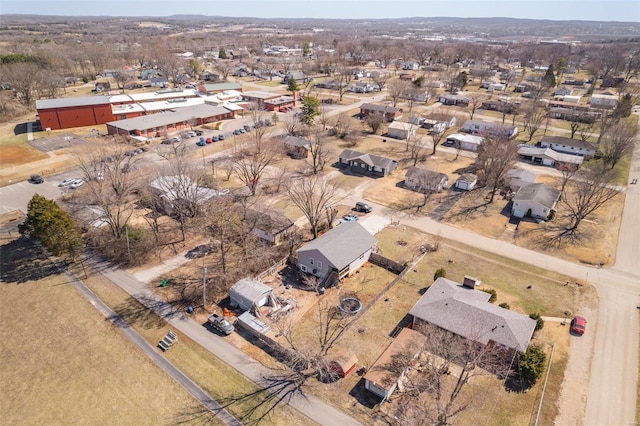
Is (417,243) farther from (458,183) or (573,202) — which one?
(573,202)

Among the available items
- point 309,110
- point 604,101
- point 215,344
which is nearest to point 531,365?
point 215,344

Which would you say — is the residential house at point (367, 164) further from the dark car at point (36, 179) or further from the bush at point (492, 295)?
the dark car at point (36, 179)

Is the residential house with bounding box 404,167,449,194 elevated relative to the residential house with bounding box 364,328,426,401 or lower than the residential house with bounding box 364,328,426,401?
elevated

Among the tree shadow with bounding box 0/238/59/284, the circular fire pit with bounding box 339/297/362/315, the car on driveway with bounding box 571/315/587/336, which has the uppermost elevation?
the tree shadow with bounding box 0/238/59/284

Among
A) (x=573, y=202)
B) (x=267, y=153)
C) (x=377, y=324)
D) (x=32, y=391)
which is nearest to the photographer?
(x=32, y=391)

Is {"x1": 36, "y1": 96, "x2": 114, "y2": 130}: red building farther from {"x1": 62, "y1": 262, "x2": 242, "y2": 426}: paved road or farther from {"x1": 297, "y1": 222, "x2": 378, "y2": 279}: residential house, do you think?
{"x1": 297, "y1": 222, "x2": 378, "y2": 279}: residential house

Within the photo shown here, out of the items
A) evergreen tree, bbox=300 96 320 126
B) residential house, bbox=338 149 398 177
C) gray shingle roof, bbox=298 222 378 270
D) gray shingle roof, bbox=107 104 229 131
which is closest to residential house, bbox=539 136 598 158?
residential house, bbox=338 149 398 177

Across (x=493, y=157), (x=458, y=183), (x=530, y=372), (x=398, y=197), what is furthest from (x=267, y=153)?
(x=530, y=372)

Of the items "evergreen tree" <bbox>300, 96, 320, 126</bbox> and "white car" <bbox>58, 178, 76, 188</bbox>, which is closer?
"white car" <bbox>58, 178, 76, 188</bbox>
